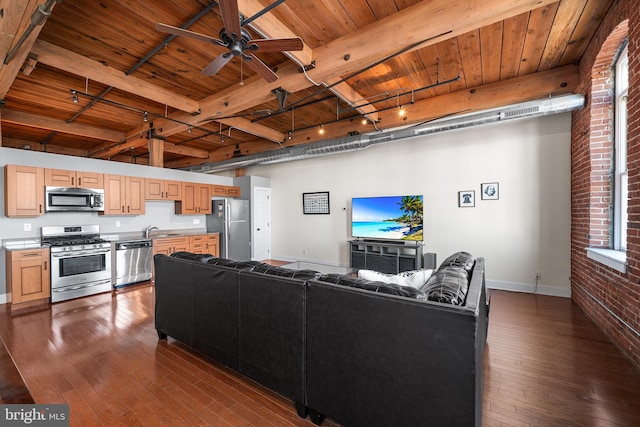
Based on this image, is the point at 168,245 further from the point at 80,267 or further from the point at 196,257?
the point at 196,257

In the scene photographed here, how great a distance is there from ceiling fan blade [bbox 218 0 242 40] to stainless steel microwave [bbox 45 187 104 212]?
424cm

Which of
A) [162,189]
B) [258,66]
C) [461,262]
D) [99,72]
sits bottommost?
[461,262]

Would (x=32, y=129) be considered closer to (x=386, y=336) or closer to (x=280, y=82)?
(x=280, y=82)

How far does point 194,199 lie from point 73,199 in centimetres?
222

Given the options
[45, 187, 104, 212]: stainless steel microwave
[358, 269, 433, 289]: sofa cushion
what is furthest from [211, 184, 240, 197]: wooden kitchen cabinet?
[358, 269, 433, 289]: sofa cushion

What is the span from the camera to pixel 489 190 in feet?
15.2

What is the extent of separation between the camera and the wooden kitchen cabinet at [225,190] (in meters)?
6.92

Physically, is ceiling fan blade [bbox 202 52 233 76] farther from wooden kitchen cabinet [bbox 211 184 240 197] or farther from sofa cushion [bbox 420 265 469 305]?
wooden kitchen cabinet [bbox 211 184 240 197]

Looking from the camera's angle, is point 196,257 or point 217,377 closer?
point 217,377

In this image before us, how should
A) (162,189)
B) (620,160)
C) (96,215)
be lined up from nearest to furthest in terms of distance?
1. (620,160)
2. (96,215)
3. (162,189)

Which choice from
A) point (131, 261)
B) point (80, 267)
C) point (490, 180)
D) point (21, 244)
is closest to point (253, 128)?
point (131, 261)

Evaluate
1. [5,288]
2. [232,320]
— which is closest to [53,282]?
[5,288]

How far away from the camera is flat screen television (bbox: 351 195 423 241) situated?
17.1 feet

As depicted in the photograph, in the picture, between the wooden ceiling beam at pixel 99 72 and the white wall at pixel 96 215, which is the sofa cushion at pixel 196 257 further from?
the white wall at pixel 96 215
